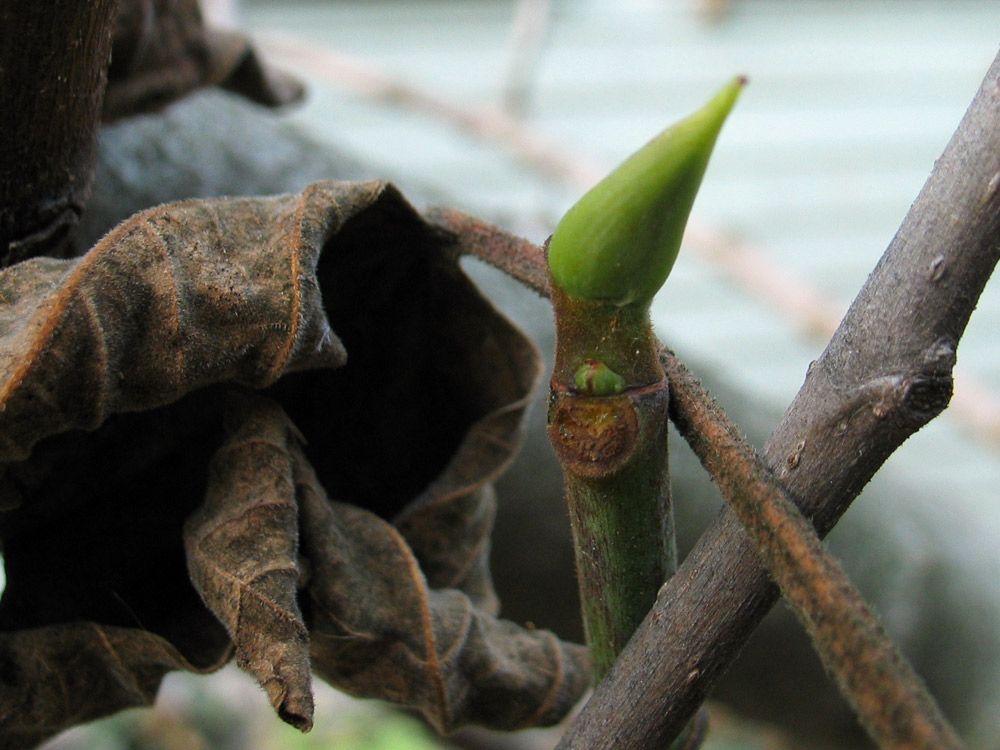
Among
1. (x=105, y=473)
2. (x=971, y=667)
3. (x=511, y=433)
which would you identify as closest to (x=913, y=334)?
(x=511, y=433)

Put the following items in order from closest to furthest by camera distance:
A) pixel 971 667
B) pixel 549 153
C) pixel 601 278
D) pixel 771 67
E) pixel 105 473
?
pixel 601 278, pixel 105 473, pixel 971 667, pixel 549 153, pixel 771 67

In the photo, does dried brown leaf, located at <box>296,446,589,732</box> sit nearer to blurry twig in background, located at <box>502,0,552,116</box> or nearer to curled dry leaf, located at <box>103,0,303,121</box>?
curled dry leaf, located at <box>103,0,303,121</box>

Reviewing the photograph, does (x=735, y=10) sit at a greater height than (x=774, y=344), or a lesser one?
greater

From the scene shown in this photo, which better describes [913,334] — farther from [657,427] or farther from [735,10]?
[735,10]

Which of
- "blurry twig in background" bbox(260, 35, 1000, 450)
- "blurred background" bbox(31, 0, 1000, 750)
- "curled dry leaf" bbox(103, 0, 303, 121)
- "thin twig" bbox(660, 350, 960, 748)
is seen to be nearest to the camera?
"thin twig" bbox(660, 350, 960, 748)

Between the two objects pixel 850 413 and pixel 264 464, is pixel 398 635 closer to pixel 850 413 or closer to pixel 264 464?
pixel 264 464

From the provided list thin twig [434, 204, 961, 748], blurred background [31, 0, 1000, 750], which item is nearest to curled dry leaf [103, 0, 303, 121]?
thin twig [434, 204, 961, 748]

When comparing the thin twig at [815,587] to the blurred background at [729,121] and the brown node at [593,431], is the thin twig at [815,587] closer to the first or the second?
the brown node at [593,431]
